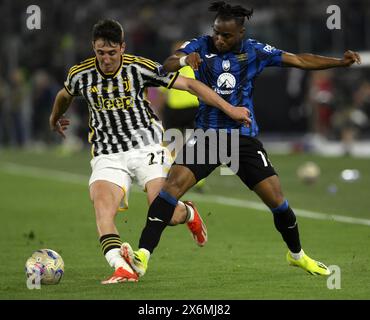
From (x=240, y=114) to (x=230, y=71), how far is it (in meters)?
0.57

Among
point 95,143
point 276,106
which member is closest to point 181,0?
point 276,106

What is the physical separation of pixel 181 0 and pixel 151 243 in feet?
82.1

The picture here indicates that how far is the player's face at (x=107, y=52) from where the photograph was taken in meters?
10.4

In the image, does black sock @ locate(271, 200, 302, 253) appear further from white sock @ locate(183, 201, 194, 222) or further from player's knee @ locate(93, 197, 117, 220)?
player's knee @ locate(93, 197, 117, 220)

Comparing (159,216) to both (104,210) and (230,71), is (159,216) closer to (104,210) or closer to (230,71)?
(104,210)

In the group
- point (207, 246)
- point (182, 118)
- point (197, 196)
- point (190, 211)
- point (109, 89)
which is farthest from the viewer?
point (182, 118)

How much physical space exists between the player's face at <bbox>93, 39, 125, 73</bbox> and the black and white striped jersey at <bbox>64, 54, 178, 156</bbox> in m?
0.16

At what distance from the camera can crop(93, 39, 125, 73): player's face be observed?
410 inches

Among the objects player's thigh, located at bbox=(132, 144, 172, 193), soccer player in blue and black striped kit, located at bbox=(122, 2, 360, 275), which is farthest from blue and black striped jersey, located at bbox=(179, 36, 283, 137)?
player's thigh, located at bbox=(132, 144, 172, 193)

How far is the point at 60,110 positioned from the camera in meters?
11.3

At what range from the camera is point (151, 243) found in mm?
10484

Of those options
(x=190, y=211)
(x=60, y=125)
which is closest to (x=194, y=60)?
(x=190, y=211)
